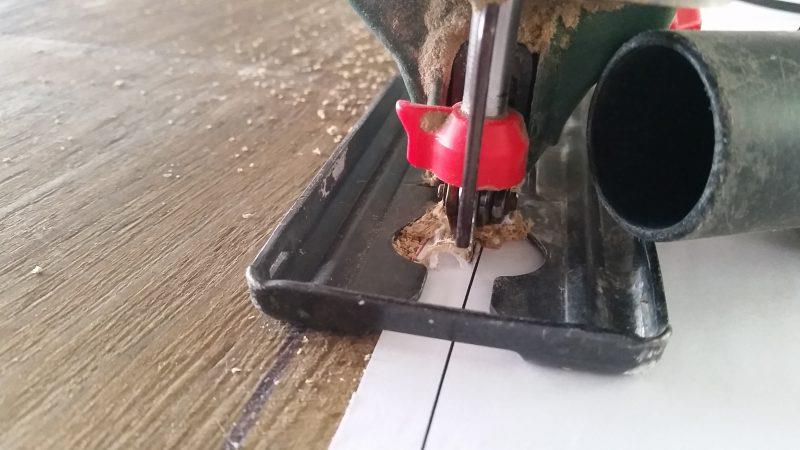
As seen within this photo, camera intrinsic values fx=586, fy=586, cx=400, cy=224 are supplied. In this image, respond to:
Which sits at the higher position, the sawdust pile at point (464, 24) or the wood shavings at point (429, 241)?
the sawdust pile at point (464, 24)

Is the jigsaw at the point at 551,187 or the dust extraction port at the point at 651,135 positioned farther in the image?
the dust extraction port at the point at 651,135

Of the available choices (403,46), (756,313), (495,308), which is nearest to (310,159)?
(403,46)


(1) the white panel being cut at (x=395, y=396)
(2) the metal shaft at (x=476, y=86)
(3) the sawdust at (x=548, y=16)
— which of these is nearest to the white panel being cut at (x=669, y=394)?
(1) the white panel being cut at (x=395, y=396)

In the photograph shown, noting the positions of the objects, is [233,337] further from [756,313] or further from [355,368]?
[756,313]

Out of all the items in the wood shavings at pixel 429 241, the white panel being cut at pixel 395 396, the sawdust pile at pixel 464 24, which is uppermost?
the sawdust pile at pixel 464 24

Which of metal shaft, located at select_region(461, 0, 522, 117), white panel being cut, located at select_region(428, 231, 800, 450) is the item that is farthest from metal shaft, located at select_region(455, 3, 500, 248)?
white panel being cut, located at select_region(428, 231, 800, 450)

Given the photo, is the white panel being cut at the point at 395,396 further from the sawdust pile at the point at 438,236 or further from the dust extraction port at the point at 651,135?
the dust extraction port at the point at 651,135

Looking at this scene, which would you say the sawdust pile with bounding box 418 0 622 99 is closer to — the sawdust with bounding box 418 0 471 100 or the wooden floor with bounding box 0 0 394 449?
the sawdust with bounding box 418 0 471 100
